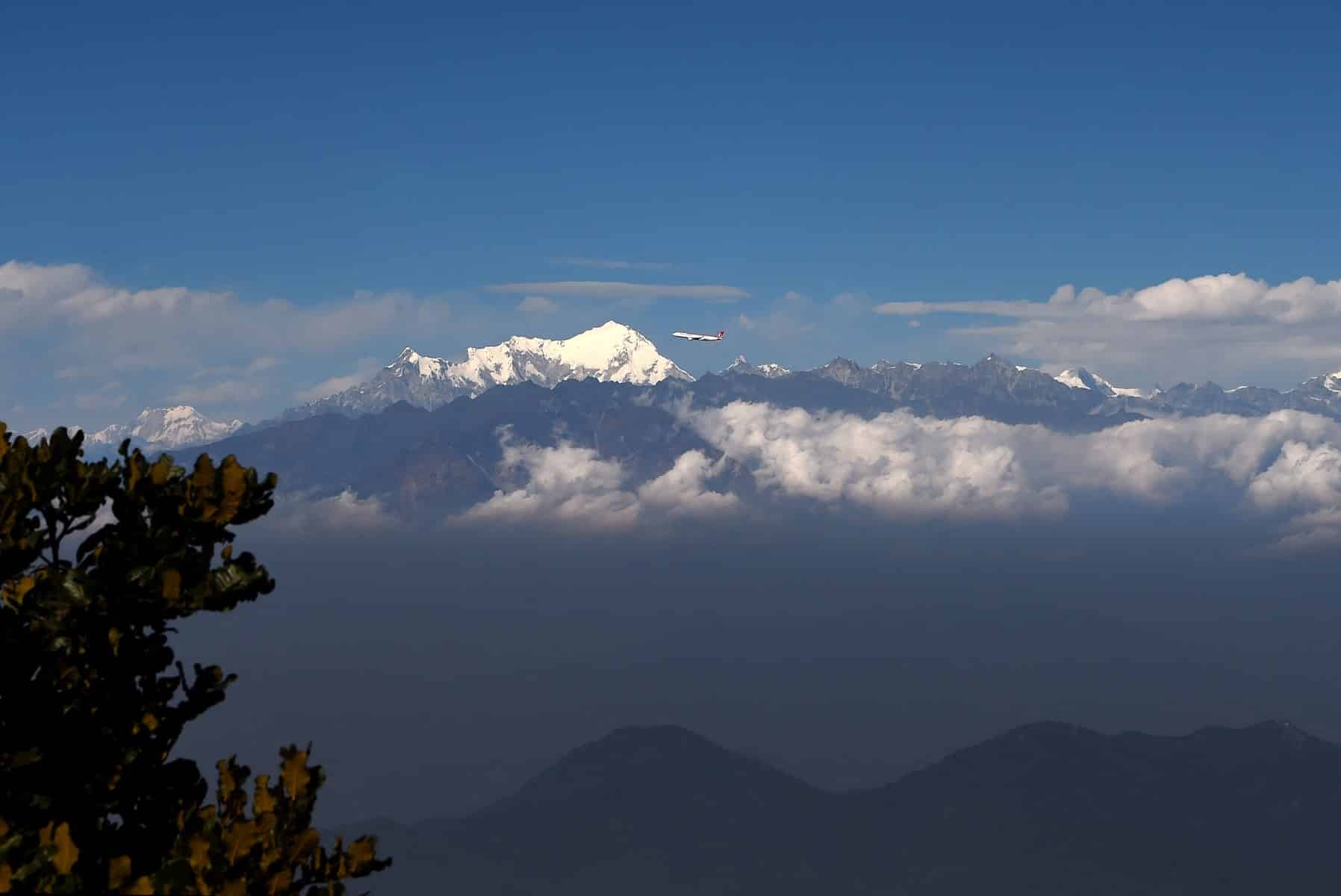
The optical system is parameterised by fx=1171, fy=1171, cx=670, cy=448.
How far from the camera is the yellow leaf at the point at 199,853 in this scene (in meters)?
17.8

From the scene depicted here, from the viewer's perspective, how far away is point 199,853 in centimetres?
1784

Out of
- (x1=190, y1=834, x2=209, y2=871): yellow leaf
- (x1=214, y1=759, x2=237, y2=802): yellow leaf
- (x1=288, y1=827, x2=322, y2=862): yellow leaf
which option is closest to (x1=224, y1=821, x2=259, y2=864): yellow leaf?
(x1=190, y1=834, x2=209, y2=871): yellow leaf

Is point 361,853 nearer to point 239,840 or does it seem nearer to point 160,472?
point 239,840

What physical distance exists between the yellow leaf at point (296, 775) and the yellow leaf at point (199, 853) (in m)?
2.32

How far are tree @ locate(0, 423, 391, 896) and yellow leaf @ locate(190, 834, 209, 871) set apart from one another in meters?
0.63

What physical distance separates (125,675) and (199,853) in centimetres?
466

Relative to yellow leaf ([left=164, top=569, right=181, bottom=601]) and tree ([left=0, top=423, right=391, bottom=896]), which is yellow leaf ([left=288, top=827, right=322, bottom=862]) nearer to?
tree ([left=0, top=423, right=391, bottom=896])

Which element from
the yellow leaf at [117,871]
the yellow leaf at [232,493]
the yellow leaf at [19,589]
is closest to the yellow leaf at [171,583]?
the yellow leaf at [232,493]

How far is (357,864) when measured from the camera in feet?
68.4

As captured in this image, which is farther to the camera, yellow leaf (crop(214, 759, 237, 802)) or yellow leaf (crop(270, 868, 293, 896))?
yellow leaf (crop(214, 759, 237, 802))

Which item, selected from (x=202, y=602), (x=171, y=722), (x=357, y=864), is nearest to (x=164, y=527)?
(x=202, y=602)

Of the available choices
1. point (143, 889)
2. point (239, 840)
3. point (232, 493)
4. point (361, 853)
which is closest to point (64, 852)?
point (143, 889)

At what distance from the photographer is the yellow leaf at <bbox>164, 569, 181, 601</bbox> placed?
20.0m

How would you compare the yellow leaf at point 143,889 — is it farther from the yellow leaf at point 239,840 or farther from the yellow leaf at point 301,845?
the yellow leaf at point 301,845
